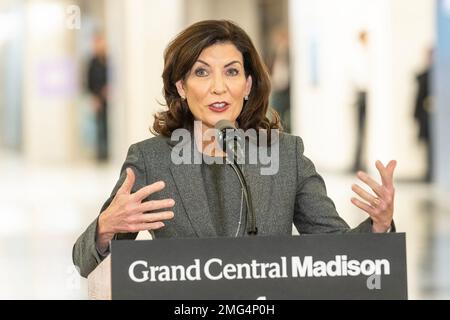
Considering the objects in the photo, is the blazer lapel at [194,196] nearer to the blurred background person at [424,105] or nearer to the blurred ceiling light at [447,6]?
the blurred ceiling light at [447,6]

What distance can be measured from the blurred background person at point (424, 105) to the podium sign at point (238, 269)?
1097cm

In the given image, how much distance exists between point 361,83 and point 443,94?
10.1 ft

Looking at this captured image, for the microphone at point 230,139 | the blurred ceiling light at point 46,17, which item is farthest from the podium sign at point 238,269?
the blurred ceiling light at point 46,17

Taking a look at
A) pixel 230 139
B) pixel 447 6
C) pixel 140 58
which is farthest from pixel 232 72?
pixel 140 58

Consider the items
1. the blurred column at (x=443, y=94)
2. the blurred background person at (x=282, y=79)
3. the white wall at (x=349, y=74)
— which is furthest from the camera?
the blurred background person at (x=282, y=79)

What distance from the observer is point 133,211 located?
2338 mm

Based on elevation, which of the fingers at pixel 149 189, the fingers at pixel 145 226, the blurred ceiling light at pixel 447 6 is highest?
the blurred ceiling light at pixel 447 6

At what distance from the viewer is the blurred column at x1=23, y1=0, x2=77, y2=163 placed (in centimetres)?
1884

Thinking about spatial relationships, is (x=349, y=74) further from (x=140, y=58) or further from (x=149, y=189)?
(x=149, y=189)

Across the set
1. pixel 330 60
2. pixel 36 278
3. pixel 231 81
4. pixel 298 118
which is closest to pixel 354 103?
pixel 330 60

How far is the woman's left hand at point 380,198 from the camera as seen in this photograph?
97.6 inches
